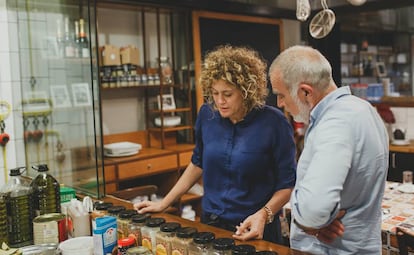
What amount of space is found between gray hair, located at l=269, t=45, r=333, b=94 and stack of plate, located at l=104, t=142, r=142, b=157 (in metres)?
2.71

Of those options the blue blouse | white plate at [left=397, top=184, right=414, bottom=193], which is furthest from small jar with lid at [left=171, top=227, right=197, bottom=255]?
white plate at [left=397, top=184, right=414, bottom=193]

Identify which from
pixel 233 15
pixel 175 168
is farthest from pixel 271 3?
pixel 175 168

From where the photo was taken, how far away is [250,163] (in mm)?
1965

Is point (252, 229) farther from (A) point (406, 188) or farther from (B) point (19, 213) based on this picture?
(A) point (406, 188)

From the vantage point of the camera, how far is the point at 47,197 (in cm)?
196

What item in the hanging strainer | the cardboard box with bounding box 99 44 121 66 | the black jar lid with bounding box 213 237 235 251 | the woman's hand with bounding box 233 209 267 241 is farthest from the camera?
the cardboard box with bounding box 99 44 121 66

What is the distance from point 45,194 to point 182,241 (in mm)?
798

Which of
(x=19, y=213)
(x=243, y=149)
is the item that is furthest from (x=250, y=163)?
(x=19, y=213)

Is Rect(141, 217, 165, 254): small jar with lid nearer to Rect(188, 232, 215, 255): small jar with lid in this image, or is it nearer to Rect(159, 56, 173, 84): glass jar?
Rect(188, 232, 215, 255): small jar with lid

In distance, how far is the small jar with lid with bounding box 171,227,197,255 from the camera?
1.47m

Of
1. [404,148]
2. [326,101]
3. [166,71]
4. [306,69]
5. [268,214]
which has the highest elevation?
[166,71]

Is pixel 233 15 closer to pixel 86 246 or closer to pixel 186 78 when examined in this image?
pixel 186 78

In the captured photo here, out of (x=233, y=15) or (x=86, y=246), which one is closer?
(x=86, y=246)

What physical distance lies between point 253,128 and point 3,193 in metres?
1.14
